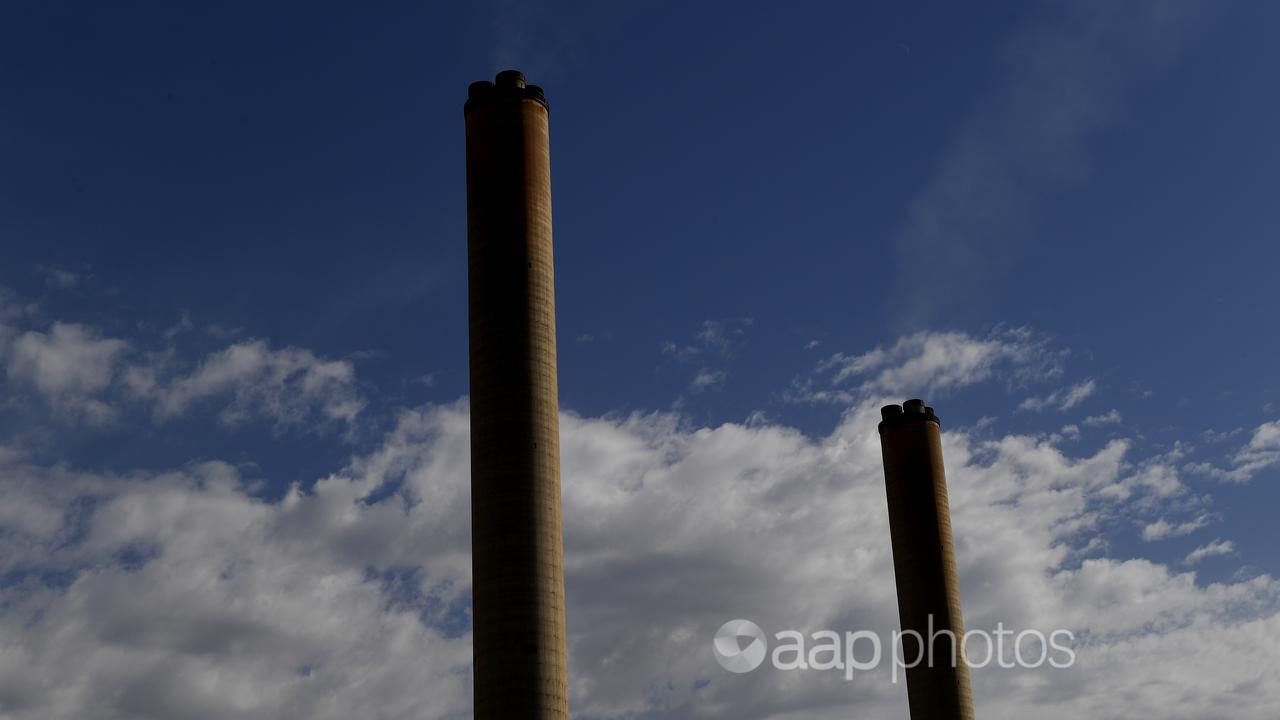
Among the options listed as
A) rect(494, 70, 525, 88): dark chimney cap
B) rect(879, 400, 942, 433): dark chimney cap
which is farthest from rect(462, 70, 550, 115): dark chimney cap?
rect(879, 400, 942, 433): dark chimney cap

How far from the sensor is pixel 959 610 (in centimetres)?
5203

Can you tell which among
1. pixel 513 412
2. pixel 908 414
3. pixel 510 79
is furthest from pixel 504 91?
pixel 908 414

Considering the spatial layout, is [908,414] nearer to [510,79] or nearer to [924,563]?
[924,563]

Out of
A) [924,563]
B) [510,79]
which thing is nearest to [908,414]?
[924,563]

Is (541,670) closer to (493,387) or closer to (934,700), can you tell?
(493,387)

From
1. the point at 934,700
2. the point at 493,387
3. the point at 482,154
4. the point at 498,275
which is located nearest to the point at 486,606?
the point at 493,387

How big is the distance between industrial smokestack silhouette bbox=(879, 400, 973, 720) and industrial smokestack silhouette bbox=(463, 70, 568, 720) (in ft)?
76.6

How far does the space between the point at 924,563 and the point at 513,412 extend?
989 inches

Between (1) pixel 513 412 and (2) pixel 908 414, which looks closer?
(1) pixel 513 412

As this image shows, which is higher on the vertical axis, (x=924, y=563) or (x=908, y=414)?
(x=908, y=414)

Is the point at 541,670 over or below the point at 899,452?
below

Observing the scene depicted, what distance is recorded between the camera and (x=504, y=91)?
123 feet

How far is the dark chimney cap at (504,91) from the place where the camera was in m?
37.5

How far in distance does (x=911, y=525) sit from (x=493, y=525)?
25.6 m
